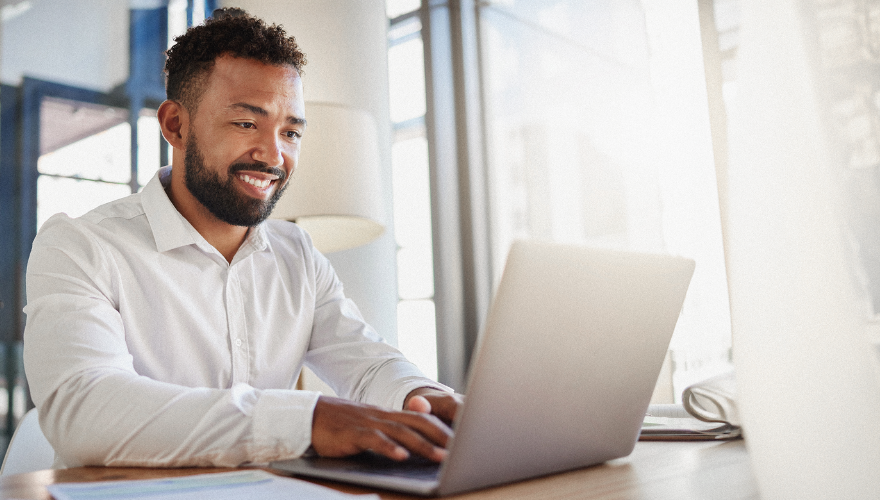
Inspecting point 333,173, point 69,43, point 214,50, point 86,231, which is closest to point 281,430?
point 86,231

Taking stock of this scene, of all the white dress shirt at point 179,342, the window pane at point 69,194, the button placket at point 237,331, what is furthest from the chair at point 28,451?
the window pane at point 69,194

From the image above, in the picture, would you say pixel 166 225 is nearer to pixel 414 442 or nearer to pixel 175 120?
pixel 175 120

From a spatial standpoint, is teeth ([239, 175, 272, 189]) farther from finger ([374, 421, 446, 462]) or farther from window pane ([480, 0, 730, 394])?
window pane ([480, 0, 730, 394])

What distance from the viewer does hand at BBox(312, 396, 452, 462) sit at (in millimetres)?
714

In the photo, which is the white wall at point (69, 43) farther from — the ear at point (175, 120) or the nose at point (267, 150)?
the nose at point (267, 150)

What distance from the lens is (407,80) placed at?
4523mm

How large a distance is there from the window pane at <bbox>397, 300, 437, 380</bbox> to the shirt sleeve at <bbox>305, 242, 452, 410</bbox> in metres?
2.74

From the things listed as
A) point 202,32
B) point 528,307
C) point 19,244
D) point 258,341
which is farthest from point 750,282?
point 19,244

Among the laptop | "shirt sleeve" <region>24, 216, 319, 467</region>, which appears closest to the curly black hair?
"shirt sleeve" <region>24, 216, 319, 467</region>

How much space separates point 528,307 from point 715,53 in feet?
9.99

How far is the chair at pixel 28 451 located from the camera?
3.92 ft

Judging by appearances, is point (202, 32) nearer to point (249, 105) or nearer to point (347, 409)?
point (249, 105)

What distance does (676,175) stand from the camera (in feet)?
10.9

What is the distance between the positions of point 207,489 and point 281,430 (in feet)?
0.59
